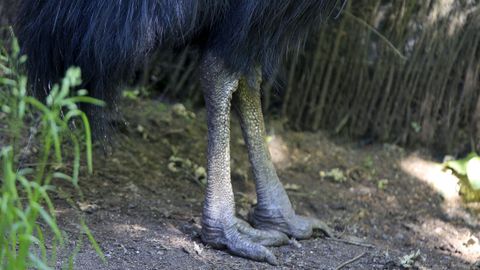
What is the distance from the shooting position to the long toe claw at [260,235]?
3.60 meters

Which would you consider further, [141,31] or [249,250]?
[249,250]

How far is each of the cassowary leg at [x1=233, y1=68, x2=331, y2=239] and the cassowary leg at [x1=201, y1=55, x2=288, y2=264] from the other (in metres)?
0.19

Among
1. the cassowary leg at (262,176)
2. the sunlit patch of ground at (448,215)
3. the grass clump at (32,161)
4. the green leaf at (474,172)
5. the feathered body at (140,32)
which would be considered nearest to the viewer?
the grass clump at (32,161)

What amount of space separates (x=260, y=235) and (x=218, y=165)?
0.36 m

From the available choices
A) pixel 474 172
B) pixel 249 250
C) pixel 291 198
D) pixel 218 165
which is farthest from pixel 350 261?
pixel 474 172

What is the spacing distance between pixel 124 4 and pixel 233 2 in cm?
45

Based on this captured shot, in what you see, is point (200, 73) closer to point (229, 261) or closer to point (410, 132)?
point (229, 261)

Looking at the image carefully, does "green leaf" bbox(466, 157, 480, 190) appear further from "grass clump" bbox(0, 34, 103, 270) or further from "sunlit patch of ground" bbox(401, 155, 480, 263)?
"grass clump" bbox(0, 34, 103, 270)

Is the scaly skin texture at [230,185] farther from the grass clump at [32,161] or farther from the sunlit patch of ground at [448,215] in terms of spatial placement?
the sunlit patch of ground at [448,215]

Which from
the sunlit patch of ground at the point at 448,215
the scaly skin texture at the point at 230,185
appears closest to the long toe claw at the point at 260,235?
the scaly skin texture at the point at 230,185

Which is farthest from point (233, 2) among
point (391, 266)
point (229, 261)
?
point (391, 266)

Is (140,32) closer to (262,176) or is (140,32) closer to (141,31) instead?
(141,31)

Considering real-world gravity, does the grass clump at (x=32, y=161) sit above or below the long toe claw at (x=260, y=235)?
above

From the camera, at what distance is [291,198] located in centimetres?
436
